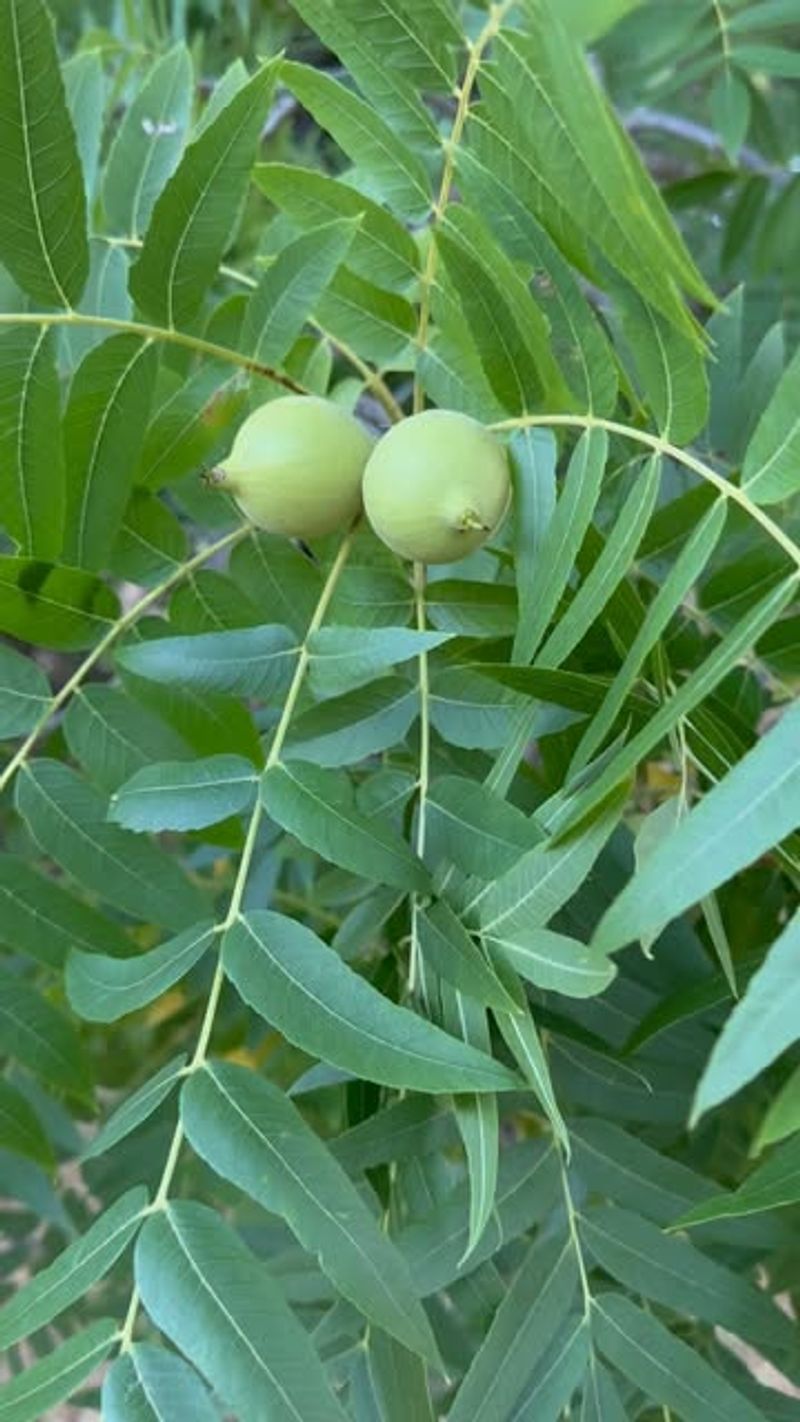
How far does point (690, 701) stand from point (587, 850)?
0.09 m

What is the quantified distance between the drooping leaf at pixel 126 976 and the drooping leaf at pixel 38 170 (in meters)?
0.32

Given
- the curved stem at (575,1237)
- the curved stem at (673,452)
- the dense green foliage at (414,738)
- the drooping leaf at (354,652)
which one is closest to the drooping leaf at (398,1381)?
the dense green foliage at (414,738)

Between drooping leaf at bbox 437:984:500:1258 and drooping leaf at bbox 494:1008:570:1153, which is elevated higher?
drooping leaf at bbox 494:1008:570:1153

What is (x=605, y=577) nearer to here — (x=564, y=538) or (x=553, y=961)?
(x=564, y=538)

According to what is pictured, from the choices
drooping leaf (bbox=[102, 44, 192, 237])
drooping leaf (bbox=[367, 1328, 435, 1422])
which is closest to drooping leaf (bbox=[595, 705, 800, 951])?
drooping leaf (bbox=[367, 1328, 435, 1422])

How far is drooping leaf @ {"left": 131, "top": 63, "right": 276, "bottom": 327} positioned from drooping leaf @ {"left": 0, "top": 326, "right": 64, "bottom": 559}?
0.07 meters

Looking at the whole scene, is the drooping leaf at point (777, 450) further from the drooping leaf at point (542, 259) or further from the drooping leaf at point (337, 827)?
the drooping leaf at point (337, 827)

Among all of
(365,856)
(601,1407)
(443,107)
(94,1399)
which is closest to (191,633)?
(365,856)

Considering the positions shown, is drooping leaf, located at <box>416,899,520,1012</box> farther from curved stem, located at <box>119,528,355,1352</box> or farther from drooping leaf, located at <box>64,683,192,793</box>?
drooping leaf, located at <box>64,683,192,793</box>

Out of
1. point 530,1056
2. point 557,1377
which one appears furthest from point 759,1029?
point 557,1377

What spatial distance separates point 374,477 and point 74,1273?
397 mm

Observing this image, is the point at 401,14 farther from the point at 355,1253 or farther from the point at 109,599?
the point at 355,1253

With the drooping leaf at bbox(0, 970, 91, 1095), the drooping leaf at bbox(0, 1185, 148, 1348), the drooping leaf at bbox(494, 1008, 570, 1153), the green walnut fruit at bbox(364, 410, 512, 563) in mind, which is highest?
the green walnut fruit at bbox(364, 410, 512, 563)

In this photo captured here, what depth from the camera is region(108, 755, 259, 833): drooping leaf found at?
Result: 29.7 inches
